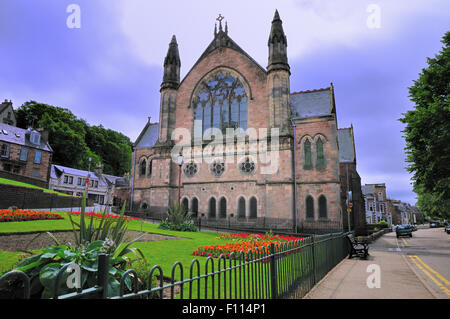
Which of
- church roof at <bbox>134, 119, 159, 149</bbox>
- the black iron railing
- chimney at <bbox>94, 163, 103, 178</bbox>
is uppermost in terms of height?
church roof at <bbox>134, 119, 159, 149</bbox>

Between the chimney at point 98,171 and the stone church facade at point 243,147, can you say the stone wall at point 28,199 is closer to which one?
the stone church facade at point 243,147

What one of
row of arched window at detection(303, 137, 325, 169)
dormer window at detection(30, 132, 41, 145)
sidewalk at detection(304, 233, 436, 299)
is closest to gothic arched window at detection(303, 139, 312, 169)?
row of arched window at detection(303, 137, 325, 169)

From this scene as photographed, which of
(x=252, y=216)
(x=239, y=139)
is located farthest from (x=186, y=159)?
(x=252, y=216)

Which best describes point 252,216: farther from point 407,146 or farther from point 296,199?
point 407,146

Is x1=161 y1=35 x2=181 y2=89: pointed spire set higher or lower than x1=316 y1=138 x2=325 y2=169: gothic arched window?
higher

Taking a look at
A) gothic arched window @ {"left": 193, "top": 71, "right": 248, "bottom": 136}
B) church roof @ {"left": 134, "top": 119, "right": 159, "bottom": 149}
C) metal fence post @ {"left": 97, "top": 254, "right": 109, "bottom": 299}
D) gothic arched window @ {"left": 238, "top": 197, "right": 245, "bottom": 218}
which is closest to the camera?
metal fence post @ {"left": 97, "top": 254, "right": 109, "bottom": 299}

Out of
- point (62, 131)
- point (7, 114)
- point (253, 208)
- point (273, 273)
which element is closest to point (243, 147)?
point (253, 208)

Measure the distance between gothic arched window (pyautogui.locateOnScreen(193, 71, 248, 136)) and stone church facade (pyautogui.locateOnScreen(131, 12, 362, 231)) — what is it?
112 mm

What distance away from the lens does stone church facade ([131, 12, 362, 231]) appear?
2481cm

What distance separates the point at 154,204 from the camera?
29.5m

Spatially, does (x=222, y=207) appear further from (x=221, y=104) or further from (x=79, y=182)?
(x=79, y=182)

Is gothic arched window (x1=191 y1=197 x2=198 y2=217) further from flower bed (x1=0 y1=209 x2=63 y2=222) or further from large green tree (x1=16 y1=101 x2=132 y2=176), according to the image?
large green tree (x1=16 y1=101 x2=132 y2=176)

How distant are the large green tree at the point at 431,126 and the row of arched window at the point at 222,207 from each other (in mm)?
13087
